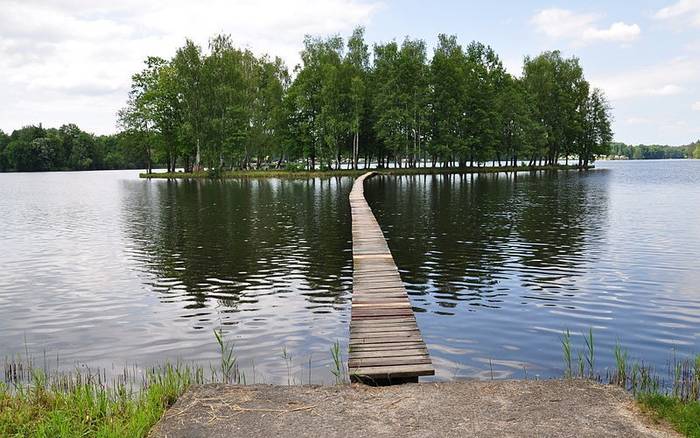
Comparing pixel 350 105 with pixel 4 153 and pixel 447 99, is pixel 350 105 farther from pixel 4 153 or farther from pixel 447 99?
pixel 4 153

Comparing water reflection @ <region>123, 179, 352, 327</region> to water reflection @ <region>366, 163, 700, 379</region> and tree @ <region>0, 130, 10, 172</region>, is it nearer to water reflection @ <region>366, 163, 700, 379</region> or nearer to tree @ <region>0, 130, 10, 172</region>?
water reflection @ <region>366, 163, 700, 379</region>

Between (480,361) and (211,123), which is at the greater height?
(211,123)

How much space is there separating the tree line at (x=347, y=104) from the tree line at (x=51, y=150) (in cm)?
7851

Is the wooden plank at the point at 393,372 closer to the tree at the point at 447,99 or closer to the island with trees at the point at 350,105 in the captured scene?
the island with trees at the point at 350,105

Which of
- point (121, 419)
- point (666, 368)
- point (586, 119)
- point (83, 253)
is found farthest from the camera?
point (586, 119)

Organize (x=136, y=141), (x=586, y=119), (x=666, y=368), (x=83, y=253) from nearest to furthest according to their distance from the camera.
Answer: (x=666, y=368), (x=83, y=253), (x=136, y=141), (x=586, y=119)

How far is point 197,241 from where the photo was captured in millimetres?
27156

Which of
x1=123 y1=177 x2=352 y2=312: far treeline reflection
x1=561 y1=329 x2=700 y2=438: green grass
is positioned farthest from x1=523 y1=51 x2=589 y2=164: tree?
x1=561 y1=329 x2=700 y2=438: green grass

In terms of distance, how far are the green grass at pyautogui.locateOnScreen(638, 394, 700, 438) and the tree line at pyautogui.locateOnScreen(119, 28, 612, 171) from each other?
8327 cm

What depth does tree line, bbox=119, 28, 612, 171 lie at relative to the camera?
88688 mm

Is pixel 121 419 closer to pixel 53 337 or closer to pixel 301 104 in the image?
pixel 53 337

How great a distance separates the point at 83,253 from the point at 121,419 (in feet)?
63.5

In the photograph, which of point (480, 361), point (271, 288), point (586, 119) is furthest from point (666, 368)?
point (586, 119)

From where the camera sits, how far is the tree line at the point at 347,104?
88688 mm
